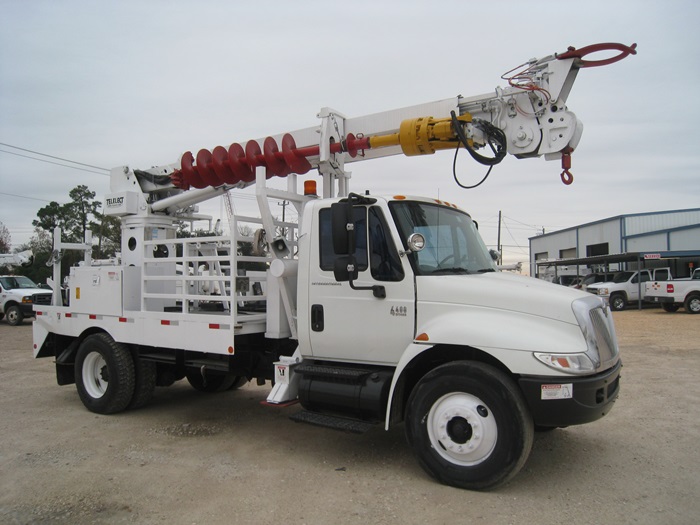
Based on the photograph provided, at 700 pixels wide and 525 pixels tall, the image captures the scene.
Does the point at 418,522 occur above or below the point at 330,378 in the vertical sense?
below

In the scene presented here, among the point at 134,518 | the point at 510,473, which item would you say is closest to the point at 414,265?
the point at 510,473

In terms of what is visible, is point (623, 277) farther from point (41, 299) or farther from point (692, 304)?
point (41, 299)

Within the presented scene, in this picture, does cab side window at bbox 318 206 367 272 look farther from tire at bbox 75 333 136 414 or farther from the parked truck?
the parked truck

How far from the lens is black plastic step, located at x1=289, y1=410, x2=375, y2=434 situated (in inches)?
185

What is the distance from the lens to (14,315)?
780 inches

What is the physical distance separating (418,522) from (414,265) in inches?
81.1

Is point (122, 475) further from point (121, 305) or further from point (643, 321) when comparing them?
point (643, 321)

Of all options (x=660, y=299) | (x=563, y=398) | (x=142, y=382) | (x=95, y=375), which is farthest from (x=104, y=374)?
(x=660, y=299)

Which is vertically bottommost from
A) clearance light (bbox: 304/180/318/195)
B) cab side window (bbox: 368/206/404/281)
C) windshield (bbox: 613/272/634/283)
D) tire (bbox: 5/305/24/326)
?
tire (bbox: 5/305/24/326)

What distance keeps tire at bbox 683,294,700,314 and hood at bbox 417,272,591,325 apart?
65.3 ft

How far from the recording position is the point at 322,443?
5.71 metres

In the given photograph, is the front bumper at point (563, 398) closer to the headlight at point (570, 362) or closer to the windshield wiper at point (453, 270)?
the headlight at point (570, 362)

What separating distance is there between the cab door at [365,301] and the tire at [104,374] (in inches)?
116

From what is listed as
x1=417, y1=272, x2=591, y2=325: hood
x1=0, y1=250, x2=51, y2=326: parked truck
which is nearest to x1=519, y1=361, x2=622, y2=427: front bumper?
x1=417, y1=272, x2=591, y2=325: hood
